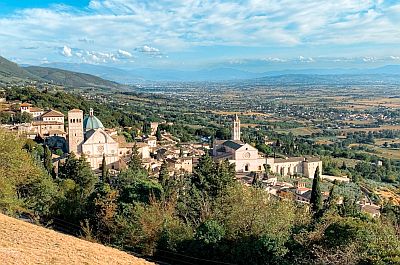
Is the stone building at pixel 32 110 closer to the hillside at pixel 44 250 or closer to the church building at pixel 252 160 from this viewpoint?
the church building at pixel 252 160

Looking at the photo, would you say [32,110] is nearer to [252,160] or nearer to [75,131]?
[75,131]

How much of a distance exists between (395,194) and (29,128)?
4723 centimetres

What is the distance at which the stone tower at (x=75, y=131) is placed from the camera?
45.8m

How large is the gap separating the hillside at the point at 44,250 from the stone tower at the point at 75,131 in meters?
31.9

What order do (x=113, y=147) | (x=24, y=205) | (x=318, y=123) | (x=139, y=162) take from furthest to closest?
(x=318, y=123) < (x=113, y=147) < (x=139, y=162) < (x=24, y=205)

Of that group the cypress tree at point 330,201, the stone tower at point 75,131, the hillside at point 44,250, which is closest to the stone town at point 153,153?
the stone tower at point 75,131

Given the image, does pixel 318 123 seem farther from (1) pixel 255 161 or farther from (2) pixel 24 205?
(2) pixel 24 205

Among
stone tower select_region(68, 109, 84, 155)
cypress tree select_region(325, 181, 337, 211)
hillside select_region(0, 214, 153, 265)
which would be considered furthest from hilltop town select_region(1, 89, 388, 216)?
hillside select_region(0, 214, 153, 265)

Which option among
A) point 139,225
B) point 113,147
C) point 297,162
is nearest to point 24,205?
point 139,225

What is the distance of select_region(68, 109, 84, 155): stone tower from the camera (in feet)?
150

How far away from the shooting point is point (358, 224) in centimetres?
1403

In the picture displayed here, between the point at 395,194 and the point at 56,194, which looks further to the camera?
the point at 395,194

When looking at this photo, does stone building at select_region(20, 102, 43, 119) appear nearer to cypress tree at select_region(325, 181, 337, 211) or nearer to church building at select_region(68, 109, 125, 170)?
church building at select_region(68, 109, 125, 170)

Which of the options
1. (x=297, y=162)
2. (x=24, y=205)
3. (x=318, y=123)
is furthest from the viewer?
(x=318, y=123)
